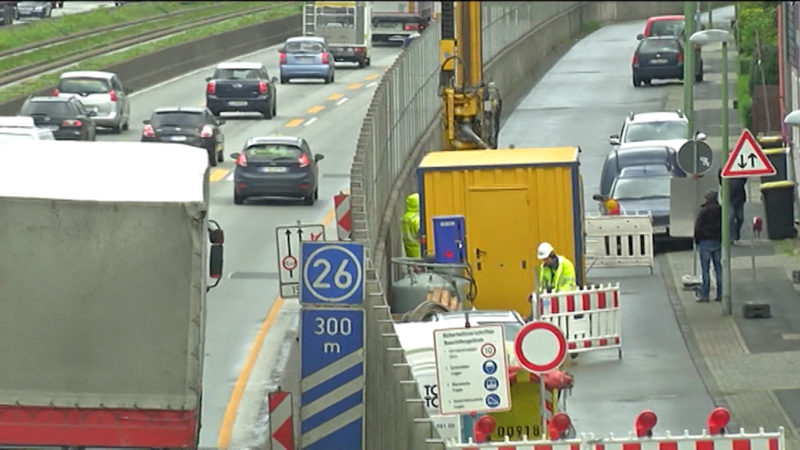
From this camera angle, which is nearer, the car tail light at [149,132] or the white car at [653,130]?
the white car at [653,130]

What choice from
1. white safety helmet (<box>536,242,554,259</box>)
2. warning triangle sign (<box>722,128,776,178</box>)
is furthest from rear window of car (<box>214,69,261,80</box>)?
white safety helmet (<box>536,242,554,259</box>)

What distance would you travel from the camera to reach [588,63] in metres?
79.5

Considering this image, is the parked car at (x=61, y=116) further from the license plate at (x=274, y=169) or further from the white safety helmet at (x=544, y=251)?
the white safety helmet at (x=544, y=251)

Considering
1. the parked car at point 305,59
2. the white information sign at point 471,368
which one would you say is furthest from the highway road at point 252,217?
the white information sign at point 471,368

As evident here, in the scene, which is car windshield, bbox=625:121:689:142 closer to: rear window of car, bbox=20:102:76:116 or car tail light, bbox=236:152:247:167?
car tail light, bbox=236:152:247:167

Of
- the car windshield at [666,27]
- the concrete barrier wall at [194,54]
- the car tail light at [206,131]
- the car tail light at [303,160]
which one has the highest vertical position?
the car tail light at [303,160]

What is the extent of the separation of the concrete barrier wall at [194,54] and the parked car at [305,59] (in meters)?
3.88

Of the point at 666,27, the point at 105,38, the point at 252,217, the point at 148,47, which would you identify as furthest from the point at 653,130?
the point at 105,38

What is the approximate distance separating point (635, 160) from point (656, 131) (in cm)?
493

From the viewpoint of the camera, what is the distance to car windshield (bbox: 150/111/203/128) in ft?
163

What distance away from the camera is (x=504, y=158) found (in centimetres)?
3008

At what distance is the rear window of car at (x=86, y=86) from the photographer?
56938mm

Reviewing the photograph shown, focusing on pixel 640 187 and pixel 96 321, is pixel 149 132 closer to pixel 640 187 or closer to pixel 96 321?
pixel 640 187

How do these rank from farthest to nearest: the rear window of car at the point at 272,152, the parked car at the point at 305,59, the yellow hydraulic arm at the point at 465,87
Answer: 1. the parked car at the point at 305,59
2. the rear window of car at the point at 272,152
3. the yellow hydraulic arm at the point at 465,87
